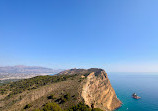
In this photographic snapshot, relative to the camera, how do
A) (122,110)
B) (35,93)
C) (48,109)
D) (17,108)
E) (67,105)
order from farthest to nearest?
1. (122,110)
2. (35,93)
3. (17,108)
4. (67,105)
5. (48,109)

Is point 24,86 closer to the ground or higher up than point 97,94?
higher up

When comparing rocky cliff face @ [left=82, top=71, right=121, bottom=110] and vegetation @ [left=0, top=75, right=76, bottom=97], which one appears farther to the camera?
vegetation @ [left=0, top=75, right=76, bottom=97]

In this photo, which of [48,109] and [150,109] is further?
[150,109]

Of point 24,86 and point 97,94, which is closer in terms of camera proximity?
point 24,86

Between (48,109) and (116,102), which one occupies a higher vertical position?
(48,109)

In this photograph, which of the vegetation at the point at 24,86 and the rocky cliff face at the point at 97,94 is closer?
the rocky cliff face at the point at 97,94

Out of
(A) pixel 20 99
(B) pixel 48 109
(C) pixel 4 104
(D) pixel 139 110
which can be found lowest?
(D) pixel 139 110

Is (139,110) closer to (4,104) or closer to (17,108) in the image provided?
(17,108)

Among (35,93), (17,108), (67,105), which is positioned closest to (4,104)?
(17,108)

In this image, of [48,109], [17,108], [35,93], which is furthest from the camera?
[35,93]

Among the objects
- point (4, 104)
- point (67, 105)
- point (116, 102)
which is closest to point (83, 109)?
point (67, 105)

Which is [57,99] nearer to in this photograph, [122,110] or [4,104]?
[4,104]
